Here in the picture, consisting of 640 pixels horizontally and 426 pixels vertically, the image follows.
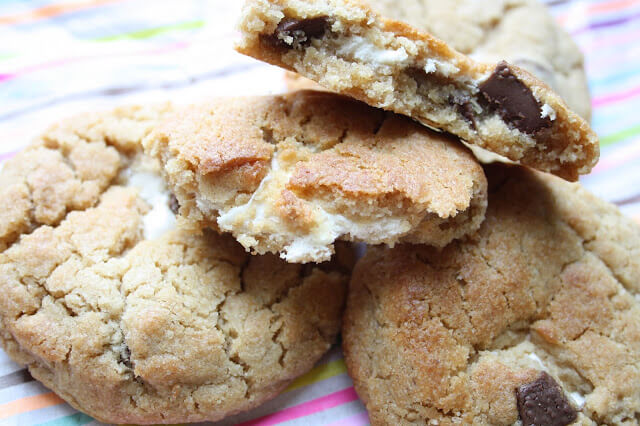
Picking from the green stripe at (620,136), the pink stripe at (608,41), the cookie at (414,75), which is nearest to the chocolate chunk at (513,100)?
the cookie at (414,75)

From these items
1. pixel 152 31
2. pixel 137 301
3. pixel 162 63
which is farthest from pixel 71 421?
pixel 152 31

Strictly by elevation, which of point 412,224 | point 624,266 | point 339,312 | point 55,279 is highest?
point 412,224

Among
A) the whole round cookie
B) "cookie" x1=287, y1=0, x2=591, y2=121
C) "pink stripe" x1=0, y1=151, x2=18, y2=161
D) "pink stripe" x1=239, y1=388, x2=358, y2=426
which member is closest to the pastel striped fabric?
"pink stripe" x1=0, y1=151, x2=18, y2=161

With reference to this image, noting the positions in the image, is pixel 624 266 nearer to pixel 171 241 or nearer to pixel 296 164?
pixel 296 164

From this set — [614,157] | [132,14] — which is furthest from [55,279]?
[614,157]

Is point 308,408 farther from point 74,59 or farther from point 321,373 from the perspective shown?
point 74,59

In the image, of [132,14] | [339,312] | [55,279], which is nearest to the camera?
[55,279]
